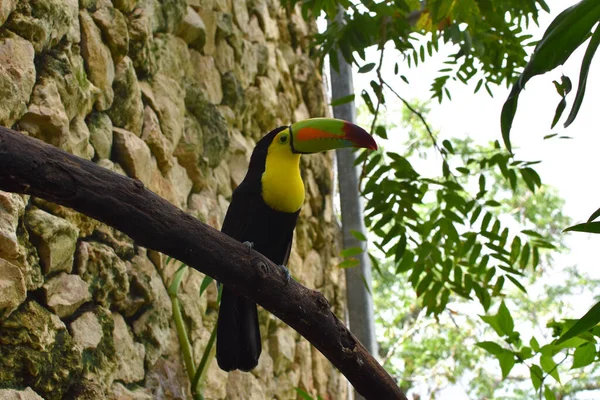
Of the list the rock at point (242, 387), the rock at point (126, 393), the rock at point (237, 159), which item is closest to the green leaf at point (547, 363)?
the rock at point (126, 393)

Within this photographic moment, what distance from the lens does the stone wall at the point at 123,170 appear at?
72.8 inches

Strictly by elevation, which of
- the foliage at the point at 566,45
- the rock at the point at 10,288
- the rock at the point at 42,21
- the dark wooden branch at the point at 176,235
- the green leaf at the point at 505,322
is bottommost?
the rock at the point at 10,288

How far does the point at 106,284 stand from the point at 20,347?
1.49ft

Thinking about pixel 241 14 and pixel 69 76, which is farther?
pixel 241 14

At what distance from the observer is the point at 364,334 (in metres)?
4.19

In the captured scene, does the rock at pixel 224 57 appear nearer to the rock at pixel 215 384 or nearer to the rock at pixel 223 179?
the rock at pixel 223 179

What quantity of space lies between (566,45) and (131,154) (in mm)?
1766

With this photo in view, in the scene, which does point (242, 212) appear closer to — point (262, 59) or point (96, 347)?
point (96, 347)

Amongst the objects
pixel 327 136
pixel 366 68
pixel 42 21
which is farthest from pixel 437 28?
pixel 42 21

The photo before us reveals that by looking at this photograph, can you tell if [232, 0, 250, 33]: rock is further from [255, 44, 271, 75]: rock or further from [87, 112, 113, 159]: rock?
[87, 112, 113, 159]: rock

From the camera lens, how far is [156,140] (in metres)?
2.67

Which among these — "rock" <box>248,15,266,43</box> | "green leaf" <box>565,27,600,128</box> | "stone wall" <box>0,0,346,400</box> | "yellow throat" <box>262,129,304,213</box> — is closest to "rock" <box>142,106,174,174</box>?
"stone wall" <box>0,0,346,400</box>

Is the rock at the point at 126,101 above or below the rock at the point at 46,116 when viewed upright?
above

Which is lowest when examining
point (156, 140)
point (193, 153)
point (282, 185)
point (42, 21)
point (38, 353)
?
point (38, 353)
